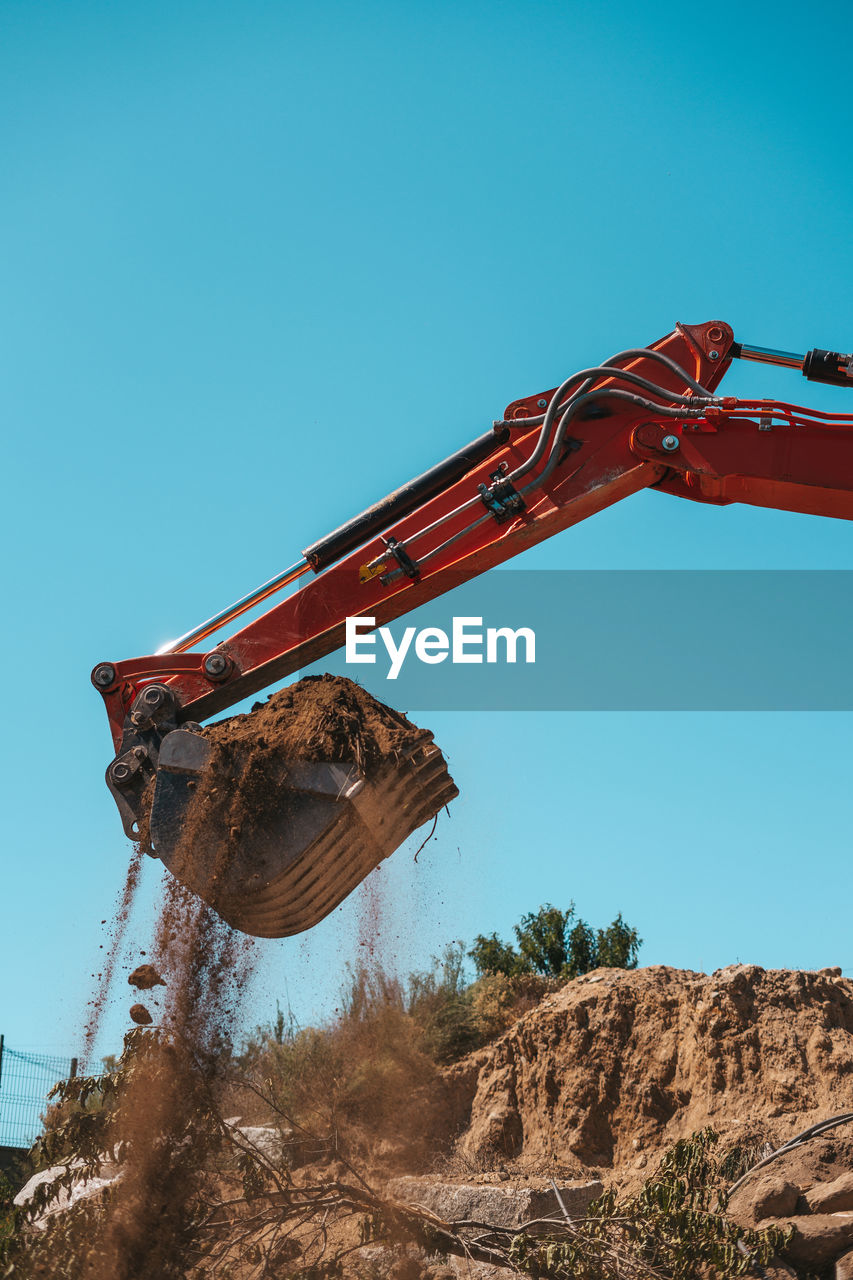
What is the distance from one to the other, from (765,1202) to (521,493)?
5070 mm

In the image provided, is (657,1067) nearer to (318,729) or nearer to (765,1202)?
(765,1202)

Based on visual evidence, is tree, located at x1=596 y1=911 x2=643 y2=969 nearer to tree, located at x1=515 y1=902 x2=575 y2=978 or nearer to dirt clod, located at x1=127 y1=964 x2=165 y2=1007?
tree, located at x1=515 y1=902 x2=575 y2=978

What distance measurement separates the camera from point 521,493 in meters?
6.73

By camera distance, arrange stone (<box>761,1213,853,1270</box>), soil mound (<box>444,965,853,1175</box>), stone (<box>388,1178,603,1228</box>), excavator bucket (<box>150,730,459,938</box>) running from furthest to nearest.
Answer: soil mound (<box>444,965,853,1175</box>) < stone (<box>388,1178,603,1228</box>) < stone (<box>761,1213,853,1270</box>) < excavator bucket (<box>150,730,459,938</box>)

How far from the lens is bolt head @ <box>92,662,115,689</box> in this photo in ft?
22.6

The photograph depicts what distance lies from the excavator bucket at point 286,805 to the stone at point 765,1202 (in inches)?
153

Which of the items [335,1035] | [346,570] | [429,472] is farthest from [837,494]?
[335,1035]

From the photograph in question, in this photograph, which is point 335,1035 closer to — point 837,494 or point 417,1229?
point 417,1229

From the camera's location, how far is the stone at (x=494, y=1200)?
27.1 feet

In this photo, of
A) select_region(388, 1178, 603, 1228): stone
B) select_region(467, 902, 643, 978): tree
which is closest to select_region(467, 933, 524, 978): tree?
select_region(467, 902, 643, 978): tree

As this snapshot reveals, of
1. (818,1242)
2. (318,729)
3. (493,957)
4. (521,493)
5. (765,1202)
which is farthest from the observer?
(493,957)

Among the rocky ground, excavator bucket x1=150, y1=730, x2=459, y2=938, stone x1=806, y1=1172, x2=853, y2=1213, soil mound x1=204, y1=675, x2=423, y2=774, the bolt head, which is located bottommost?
stone x1=806, y1=1172, x2=853, y2=1213

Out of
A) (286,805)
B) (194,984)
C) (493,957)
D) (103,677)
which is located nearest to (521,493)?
(286,805)

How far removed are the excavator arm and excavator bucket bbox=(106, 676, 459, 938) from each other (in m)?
0.22
